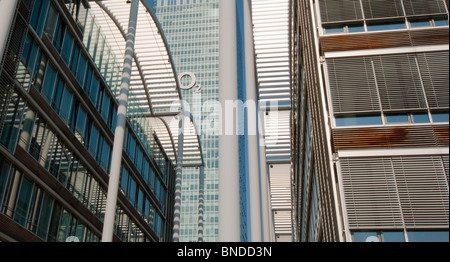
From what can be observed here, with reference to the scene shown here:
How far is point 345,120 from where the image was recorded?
14.5 meters

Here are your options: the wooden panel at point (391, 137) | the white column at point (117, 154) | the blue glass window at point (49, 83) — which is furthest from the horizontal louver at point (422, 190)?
the blue glass window at point (49, 83)

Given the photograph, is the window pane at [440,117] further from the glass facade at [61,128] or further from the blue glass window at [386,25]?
the glass facade at [61,128]

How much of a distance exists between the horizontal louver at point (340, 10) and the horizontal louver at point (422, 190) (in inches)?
198

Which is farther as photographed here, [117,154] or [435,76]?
[117,154]

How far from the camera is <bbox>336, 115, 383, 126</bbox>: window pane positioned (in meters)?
14.3

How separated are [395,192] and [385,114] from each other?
2.41 meters

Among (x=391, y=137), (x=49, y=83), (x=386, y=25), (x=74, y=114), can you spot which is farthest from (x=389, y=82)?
(x=74, y=114)

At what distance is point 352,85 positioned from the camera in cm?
1481

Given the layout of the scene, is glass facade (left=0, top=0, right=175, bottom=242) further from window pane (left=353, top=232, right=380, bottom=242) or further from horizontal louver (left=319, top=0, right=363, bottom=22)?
window pane (left=353, top=232, right=380, bottom=242)

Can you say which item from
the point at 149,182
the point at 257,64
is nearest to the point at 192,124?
the point at 149,182

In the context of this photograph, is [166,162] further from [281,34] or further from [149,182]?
[281,34]

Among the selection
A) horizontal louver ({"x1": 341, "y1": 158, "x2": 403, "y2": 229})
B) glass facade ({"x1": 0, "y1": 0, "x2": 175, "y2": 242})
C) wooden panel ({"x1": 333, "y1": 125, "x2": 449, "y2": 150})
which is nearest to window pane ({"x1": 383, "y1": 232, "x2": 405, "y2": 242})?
horizontal louver ({"x1": 341, "y1": 158, "x2": 403, "y2": 229})

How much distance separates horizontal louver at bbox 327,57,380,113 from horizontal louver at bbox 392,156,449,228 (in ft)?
6.29

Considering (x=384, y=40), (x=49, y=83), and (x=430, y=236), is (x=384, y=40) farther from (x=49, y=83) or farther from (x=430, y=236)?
(x=49, y=83)
